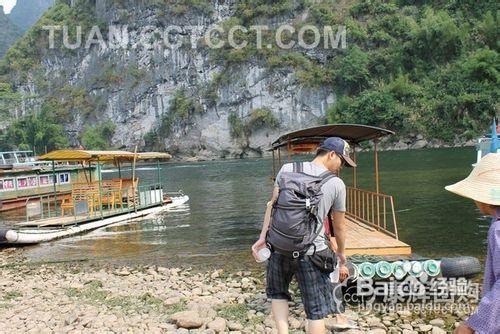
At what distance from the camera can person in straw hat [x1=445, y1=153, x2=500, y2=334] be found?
2.25 m

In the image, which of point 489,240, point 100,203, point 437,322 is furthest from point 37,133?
point 489,240

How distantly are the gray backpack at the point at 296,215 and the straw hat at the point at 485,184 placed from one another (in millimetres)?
1352

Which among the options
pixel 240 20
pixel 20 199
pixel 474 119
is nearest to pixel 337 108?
pixel 474 119

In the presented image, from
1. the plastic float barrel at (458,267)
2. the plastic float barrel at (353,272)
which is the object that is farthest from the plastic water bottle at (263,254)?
the plastic float barrel at (458,267)

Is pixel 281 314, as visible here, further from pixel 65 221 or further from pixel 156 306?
pixel 65 221

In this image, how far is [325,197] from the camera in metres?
4.01

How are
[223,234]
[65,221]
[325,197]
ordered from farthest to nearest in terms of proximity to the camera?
1. [65,221]
2. [223,234]
3. [325,197]

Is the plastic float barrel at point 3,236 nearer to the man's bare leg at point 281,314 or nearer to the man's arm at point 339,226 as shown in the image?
the man's bare leg at point 281,314

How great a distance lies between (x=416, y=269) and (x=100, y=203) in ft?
46.4

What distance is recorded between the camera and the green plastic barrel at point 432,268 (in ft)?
23.8

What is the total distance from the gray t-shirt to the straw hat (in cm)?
143

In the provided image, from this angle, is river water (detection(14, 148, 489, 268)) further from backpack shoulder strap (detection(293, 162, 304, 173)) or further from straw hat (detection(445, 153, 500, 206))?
straw hat (detection(445, 153, 500, 206))

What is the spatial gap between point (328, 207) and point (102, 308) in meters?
5.18

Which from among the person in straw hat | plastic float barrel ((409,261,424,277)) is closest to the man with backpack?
the person in straw hat
